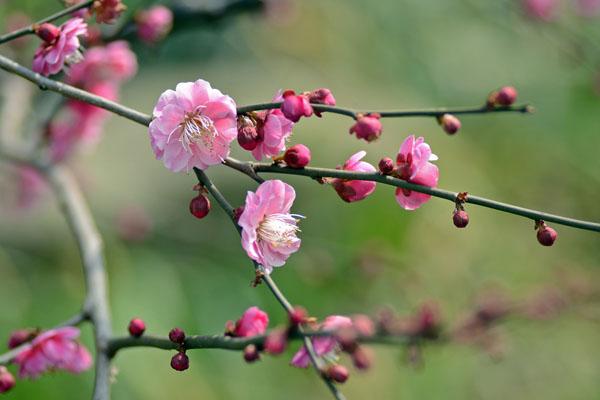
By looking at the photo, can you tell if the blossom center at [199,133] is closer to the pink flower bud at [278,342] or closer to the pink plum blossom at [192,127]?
the pink plum blossom at [192,127]

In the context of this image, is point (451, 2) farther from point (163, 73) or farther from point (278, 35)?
point (163, 73)

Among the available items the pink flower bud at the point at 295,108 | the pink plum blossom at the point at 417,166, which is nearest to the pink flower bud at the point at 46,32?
the pink flower bud at the point at 295,108

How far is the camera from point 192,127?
29.6 inches

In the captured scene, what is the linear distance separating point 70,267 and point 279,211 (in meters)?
1.87

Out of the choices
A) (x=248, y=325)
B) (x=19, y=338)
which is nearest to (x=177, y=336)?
(x=248, y=325)

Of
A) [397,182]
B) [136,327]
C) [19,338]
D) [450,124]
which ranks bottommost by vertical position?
[19,338]

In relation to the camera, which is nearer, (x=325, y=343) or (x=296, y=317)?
(x=296, y=317)

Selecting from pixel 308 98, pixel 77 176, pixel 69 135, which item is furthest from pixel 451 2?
pixel 308 98

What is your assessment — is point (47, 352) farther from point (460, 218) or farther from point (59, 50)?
point (460, 218)

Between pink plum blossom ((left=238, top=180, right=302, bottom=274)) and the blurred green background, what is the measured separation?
2.80 ft

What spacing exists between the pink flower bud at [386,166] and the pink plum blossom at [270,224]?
0.09 m

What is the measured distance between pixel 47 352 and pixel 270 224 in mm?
358

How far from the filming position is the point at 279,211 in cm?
78

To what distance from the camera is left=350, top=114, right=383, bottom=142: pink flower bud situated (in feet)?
2.51
